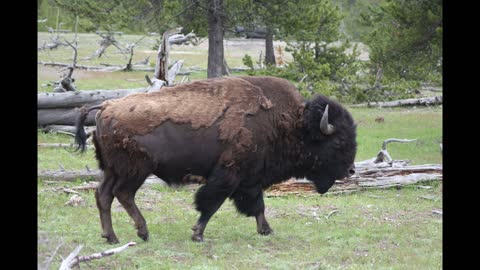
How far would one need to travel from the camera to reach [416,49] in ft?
53.6

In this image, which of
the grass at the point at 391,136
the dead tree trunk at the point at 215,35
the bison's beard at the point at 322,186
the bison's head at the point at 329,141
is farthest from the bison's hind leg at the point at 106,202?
the dead tree trunk at the point at 215,35

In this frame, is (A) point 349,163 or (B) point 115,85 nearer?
(A) point 349,163

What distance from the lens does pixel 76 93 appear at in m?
15.4

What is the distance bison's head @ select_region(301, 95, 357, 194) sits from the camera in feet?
29.1

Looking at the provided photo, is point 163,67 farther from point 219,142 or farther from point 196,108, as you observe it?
point 219,142

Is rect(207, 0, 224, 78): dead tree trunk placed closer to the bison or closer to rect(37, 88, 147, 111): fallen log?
rect(37, 88, 147, 111): fallen log
